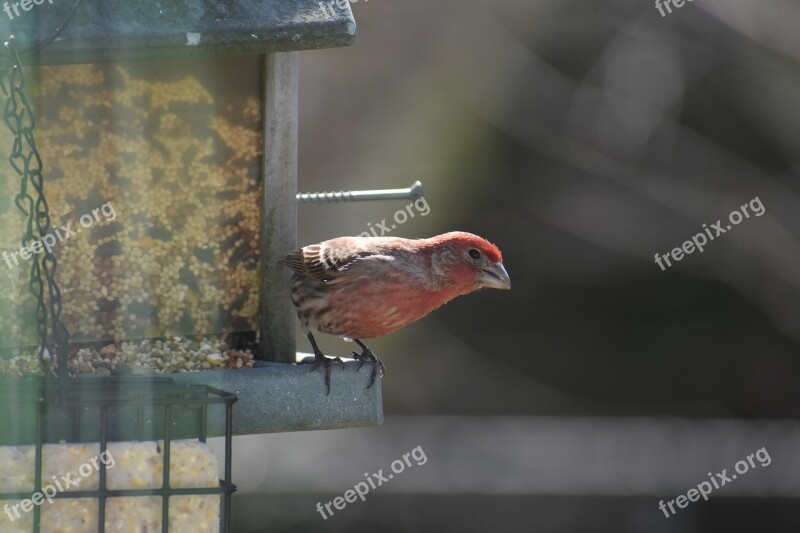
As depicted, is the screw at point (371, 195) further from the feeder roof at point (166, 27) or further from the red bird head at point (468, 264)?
the feeder roof at point (166, 27)

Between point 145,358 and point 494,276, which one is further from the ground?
point 494,276

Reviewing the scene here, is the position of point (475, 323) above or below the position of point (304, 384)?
below

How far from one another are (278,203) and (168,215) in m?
0.47

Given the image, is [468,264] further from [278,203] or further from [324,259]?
[278,203]

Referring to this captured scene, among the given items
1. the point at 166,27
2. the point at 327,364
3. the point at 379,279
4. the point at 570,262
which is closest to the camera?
the point at 166,27

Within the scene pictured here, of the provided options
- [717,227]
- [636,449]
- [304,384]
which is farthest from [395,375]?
[304,384]

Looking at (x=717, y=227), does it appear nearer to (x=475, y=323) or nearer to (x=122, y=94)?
(x=475, y=323)

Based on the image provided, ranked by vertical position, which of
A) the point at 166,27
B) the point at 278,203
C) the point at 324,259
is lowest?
the point at 324,259

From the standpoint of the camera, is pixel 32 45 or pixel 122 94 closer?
pixel 32 45

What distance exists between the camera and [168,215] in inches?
177

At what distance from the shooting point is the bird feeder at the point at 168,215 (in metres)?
3.59

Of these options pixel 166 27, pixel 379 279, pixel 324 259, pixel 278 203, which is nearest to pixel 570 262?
pixel 379 279

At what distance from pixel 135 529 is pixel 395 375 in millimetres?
7271

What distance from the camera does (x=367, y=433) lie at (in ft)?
33.6
